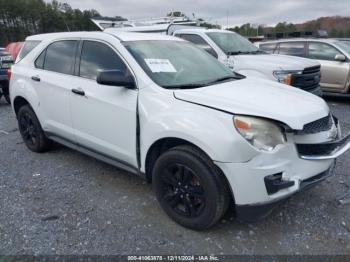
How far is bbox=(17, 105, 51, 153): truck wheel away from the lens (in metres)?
4.50

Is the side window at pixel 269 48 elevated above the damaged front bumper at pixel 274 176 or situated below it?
above

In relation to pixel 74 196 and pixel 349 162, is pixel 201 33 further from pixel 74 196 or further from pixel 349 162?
pixel 74 196

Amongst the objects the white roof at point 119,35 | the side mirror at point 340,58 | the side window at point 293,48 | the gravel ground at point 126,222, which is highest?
the side window at point 293,48

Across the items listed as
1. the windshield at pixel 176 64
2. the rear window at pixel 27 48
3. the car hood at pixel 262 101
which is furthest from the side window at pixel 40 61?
the car hood at pixel 262 101

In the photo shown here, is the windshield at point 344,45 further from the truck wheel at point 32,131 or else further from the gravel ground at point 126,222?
the truck wheel at point 32,131

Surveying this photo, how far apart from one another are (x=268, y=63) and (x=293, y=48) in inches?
123

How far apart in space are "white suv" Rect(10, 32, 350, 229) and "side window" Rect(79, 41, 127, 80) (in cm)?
1

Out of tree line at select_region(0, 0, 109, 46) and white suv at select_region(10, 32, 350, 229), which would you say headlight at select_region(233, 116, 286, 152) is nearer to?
white suv at select_region(10, 32, 350, 229)

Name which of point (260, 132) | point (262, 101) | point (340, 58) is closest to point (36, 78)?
point (262, 101)

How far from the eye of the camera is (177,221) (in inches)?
114

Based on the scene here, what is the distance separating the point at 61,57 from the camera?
13.1ft

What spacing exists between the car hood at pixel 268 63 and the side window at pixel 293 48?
85.1 inches

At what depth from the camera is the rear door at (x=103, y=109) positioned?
3.11 m

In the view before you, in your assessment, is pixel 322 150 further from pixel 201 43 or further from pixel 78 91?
pixel 201 43
